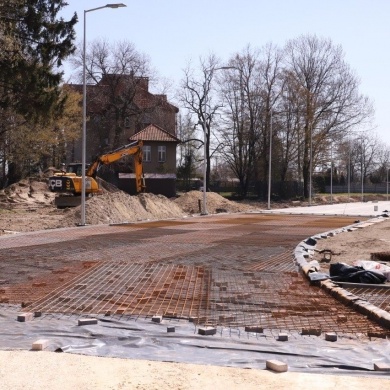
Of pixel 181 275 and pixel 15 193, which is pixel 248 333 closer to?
pixel 181 275

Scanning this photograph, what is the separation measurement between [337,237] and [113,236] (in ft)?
23.8

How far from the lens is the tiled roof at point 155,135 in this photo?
68.8 metres

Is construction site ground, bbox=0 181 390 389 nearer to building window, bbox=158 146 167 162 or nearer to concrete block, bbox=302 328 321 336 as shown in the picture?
concrete block, bbox=302 328 321 336

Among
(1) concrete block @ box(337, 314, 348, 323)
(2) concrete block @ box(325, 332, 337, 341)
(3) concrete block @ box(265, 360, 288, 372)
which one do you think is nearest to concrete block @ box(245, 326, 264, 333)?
(2) concrete block @ box(325, 332, 337, 341)

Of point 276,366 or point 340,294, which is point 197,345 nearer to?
point 276,366

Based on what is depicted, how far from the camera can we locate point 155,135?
6912 centimetres

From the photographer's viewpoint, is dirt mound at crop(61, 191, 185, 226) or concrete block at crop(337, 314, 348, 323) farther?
dirt mound at crop(61, 191, 185, 226)

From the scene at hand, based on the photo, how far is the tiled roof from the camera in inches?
2707

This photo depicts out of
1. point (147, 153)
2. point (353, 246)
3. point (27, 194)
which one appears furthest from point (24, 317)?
point (147, 153)

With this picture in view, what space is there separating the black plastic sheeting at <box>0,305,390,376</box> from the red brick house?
47.8m

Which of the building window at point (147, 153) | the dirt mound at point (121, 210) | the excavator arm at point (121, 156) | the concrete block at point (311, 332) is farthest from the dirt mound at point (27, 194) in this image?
the concrete block at point (311, 332)

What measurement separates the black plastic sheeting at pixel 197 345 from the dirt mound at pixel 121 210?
19593 mm

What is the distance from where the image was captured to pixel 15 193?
138 feet

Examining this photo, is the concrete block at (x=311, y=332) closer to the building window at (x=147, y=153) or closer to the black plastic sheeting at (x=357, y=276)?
the black plastic sheeting at (x=357, y=276)
